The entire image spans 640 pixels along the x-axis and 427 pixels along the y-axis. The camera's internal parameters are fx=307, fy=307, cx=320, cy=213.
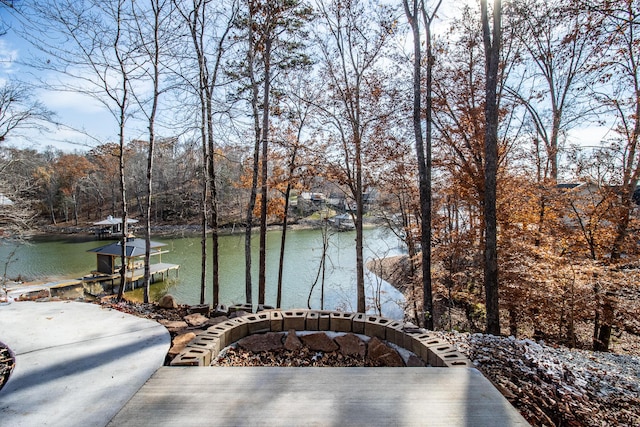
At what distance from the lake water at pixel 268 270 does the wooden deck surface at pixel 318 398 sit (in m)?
6.38

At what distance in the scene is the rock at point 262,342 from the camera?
262 centimetres

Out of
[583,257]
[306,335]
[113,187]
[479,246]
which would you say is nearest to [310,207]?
[479,246]

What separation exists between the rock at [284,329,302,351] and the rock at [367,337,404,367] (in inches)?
24.0

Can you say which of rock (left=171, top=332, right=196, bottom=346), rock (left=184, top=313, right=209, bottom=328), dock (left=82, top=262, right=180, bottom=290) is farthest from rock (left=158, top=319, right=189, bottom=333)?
dock (left=82, top=262, right=180, bottom=290)

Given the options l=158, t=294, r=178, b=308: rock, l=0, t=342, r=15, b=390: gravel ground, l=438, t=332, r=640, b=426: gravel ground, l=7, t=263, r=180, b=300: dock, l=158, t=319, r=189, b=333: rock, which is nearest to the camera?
l=438, t=332, r=640, b=426: gravel ground

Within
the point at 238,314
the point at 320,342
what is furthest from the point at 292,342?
the point at 238,314

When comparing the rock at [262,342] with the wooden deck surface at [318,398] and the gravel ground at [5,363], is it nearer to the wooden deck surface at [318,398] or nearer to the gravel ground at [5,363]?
the wooden deck surface at [318,398]

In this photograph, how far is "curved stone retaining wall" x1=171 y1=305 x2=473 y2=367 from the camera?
6.84 ft

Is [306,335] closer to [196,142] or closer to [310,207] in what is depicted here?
[196,142]

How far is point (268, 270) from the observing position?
13000 mm

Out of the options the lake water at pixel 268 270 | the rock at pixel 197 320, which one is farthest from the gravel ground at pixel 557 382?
the lake water at pixel 268 270

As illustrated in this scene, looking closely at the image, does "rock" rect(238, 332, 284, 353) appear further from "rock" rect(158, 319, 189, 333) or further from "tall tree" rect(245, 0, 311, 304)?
"tall tree" rect(245, 0, 311, 304)

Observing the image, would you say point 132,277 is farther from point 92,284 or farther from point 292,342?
point 292,342

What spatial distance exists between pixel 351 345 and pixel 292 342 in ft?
1.68
